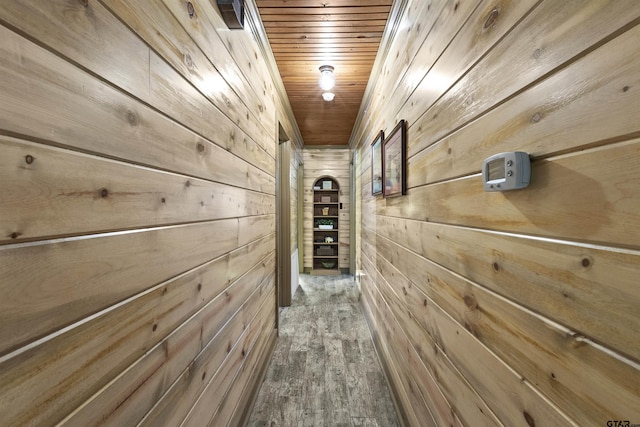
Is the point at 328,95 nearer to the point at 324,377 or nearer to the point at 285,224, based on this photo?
the point at 285,224

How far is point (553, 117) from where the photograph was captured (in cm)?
56

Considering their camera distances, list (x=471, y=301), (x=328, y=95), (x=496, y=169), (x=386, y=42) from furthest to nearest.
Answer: (x=328, y=95), (x=386, y=42), (x=471, y=301), (x=496, y=169)

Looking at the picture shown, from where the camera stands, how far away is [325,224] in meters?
5.61

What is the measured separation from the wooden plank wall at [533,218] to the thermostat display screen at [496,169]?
0.05 meters

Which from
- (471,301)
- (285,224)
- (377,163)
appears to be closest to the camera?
(471,301)

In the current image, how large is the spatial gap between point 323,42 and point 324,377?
2.57 m

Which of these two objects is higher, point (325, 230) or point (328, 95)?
point (328, 95)

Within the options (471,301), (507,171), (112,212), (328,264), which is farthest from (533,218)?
(328,264)

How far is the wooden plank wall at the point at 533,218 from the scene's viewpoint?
0.44 metres

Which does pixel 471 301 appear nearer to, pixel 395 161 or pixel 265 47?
pixel 395 161

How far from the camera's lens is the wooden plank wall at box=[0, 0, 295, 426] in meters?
0.44

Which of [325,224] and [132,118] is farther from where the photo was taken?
[325,224]

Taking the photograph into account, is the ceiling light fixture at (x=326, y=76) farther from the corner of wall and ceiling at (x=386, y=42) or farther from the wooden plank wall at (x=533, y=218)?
the wooden plank wall at (x=533, y=218)

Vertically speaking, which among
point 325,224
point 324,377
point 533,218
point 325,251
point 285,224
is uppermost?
point 533,218
